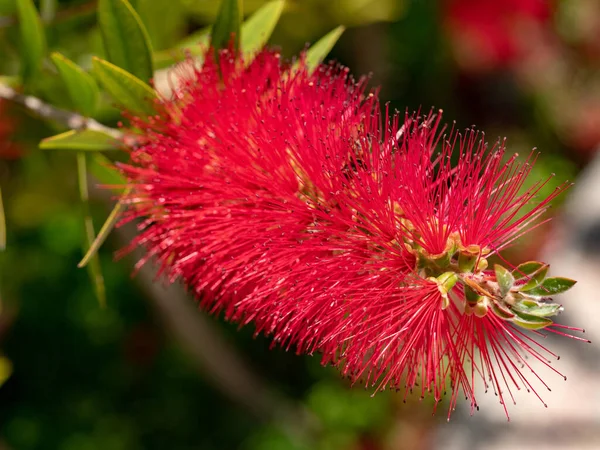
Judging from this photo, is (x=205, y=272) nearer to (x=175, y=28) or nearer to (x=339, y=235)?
(x=339, y=235)

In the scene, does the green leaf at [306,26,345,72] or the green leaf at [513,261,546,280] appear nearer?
the green leaf at [513,261,546,280]

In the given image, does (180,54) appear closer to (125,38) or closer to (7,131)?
(125,38)

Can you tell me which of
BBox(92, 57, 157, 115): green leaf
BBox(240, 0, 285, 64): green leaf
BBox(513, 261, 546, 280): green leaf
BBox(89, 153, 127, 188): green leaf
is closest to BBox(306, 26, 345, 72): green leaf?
BBox(240, 0, 285, 64): green leaf

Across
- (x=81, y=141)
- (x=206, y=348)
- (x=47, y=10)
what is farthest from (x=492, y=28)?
(x=81, y=141)

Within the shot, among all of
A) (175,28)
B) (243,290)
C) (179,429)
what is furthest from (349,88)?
(179,429)

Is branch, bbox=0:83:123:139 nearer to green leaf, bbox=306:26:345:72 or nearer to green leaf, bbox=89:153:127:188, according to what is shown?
green leaf, bbox=89:153:127:188

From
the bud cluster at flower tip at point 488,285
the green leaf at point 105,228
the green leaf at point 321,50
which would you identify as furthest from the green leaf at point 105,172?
the bud cluster at flower tip at point 488,285
